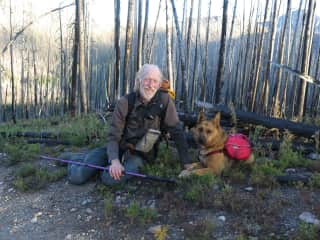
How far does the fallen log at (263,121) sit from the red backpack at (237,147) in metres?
1.47

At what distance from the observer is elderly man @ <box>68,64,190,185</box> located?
446 cm

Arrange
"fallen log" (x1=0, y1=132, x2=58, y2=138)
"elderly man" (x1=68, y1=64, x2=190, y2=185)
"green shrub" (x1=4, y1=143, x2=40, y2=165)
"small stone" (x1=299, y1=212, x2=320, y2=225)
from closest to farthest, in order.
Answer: "small stone" (x1=299, y1=212, x2=320, y2=225), "elderly man" (x1=68, y1=64, x2=190, y2=185), "green shrub" (x1=4, y1=143, x2=40, y2=165), "fallen log" (x1=0, y1=132, x2=58, y2=138)

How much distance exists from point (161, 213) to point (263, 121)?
302 cm

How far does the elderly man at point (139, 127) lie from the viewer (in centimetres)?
446

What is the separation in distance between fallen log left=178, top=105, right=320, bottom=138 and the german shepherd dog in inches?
65.9

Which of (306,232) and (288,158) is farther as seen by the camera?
(288,158)

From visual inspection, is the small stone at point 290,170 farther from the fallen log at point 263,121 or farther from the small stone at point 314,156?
the fallen log at point 263,121

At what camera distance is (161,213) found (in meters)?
4.06

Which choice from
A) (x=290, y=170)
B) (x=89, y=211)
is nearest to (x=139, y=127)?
(x=89, y=211)

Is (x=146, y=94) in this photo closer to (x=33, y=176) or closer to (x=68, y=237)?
(x=68, y=237)

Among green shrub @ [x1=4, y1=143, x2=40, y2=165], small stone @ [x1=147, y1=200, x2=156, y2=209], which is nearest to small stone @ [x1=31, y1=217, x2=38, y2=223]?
small stone @ [x1=147, y1=200, x2=156, y2=209]

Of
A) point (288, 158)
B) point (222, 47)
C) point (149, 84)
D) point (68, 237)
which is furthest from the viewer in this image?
point (222, 47)

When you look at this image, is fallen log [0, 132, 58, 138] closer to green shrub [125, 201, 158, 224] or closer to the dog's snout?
the dog's snout


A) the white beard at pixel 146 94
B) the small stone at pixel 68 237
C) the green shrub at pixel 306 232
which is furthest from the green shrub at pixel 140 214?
the green shrub at pixel 306 232
